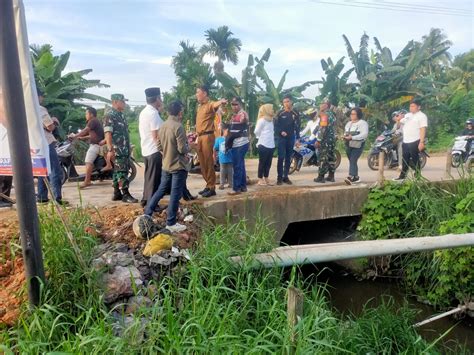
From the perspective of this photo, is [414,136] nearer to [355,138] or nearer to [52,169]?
[355,138]

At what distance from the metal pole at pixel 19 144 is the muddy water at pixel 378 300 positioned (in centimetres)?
337

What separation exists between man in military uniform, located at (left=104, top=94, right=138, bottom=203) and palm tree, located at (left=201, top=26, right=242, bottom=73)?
65.8 ft

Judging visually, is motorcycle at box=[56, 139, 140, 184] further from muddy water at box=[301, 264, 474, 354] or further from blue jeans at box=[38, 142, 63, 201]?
muddy water at box=[301, 264, 474, 354]

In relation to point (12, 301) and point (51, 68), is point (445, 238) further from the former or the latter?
point (51, 68)

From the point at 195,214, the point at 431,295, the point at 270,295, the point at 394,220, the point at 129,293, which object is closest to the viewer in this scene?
the point at 129,293

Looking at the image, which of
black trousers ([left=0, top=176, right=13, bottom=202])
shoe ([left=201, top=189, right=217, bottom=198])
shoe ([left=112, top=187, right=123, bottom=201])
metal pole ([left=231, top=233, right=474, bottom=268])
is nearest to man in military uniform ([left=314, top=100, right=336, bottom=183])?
shoe ([left=201, top=189, right=217, bottom=198])

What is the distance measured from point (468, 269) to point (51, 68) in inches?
464

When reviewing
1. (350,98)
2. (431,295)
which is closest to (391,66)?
(350,98)

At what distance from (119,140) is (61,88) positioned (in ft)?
24.9

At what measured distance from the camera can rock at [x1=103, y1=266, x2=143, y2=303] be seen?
3475mm

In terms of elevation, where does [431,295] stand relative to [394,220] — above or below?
below

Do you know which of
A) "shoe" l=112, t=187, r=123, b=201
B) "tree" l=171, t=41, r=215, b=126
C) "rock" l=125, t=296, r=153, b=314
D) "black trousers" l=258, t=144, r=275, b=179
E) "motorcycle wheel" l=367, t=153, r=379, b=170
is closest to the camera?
"rock" l=125, t=296, r=153, b=314

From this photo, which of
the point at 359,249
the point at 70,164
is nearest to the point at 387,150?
the point at 359,249

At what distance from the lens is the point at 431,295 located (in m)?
6.14
